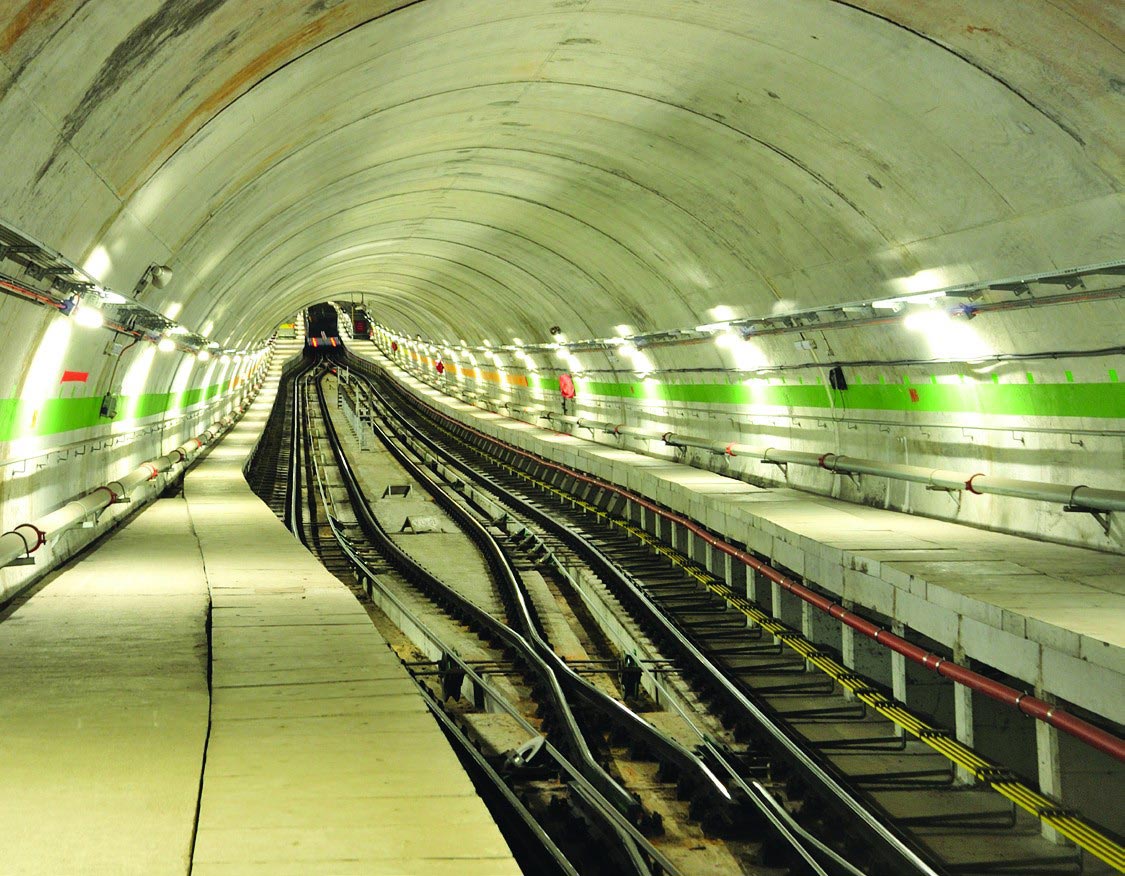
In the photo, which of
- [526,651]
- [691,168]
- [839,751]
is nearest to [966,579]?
[839,751]

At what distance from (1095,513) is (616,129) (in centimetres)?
606

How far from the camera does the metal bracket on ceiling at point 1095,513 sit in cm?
904

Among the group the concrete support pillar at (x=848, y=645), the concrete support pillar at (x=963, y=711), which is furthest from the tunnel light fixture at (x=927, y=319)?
the concrete support pillar at (x=963, y=711)

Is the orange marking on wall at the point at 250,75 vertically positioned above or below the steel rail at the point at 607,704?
above

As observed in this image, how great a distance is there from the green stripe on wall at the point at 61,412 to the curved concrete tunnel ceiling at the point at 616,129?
138 centimetres

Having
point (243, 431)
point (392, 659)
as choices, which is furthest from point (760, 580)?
point (243, 431)

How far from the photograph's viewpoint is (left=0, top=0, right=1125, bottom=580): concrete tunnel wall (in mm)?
6609

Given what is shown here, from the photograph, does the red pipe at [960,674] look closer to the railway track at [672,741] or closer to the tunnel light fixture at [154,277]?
the railway track at [672,741]

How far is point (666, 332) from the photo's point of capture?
701 inches

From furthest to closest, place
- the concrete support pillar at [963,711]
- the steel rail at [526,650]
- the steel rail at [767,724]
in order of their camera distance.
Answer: the concrete support pillar at [963,711], the steel rail at [526,650], the steel rail at [767,724]

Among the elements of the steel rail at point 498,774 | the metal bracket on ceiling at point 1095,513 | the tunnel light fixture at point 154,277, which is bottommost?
the steel rail at point 498,774

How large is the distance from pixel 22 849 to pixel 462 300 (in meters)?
A: 28.1

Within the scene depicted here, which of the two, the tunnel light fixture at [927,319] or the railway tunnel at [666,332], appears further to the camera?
the tunnel light fixture at [927,319]

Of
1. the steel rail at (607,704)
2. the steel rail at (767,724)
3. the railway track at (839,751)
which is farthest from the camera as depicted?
the steel rail at (607,704)
